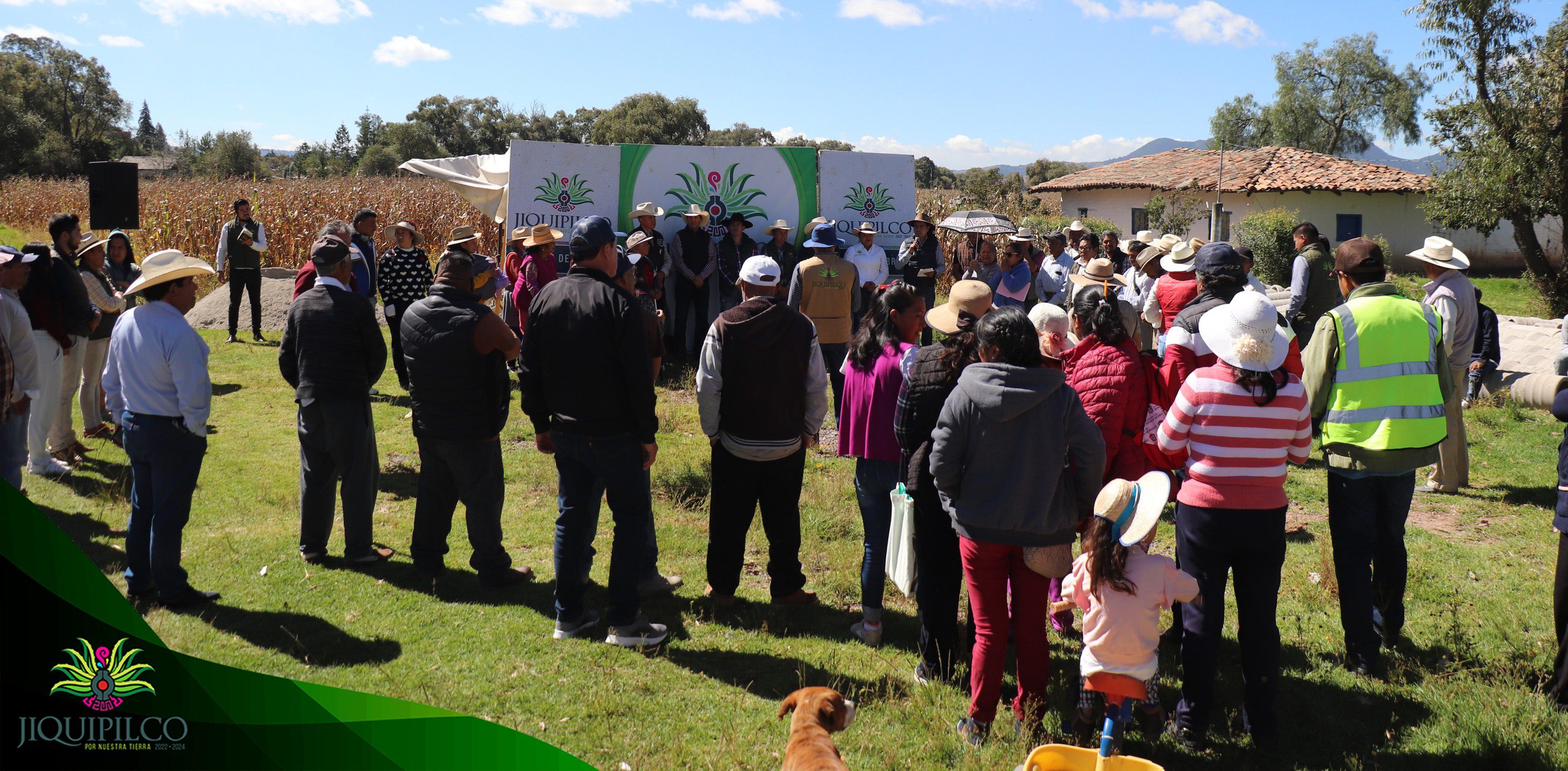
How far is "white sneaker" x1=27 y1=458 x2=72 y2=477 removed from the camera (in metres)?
7.76

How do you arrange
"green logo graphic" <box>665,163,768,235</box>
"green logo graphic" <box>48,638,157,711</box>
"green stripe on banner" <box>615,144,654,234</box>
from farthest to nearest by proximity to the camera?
"green logo graphic" <box>665,163,768,235</box> → "green stripe on banner" <box>615,144,654,234</box> → "green logo graphic" <box>48,638,157,711</box>

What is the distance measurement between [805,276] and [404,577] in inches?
182

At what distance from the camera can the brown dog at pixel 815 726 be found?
3.16 m

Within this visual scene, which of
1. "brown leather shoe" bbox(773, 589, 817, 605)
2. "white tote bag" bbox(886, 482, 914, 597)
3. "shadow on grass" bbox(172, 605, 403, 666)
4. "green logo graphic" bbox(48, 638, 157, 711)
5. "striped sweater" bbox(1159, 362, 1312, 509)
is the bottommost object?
"shadow on grass" bbox(172, 605, 403, 666)

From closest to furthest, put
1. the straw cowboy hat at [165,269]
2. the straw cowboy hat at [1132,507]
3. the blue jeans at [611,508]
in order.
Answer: the straw cowboy hat at [1132,507] → the blue jeans at [611,508] → the straw cowboy hat at [165,269]

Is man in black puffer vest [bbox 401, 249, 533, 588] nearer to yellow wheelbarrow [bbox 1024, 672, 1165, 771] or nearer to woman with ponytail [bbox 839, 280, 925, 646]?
woman with ponytail [bbox 839, 280, 925, 646]

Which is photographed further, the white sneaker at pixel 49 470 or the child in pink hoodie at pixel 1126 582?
the white sneaker at pixel 49 470

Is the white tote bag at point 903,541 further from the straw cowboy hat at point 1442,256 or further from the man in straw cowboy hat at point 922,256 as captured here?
the man in straw cowboy hat at point 922,256

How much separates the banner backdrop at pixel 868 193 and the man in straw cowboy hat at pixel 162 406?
948 centimetres

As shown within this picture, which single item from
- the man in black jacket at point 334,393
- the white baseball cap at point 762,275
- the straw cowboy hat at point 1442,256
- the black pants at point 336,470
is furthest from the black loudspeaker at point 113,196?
the straw cowboy hat at point 1442,256

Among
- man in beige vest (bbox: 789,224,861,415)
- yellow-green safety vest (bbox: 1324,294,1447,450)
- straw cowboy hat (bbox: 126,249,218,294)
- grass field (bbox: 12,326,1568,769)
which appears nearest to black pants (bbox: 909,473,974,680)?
grass field (bbox: 12,326,1568,769)

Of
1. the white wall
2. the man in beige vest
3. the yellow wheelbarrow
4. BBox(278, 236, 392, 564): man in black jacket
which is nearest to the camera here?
the yellow wheelbarrow

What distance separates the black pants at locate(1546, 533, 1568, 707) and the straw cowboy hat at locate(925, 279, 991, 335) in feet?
9.02

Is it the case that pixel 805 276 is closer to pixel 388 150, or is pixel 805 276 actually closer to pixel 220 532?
pixel 220 532
